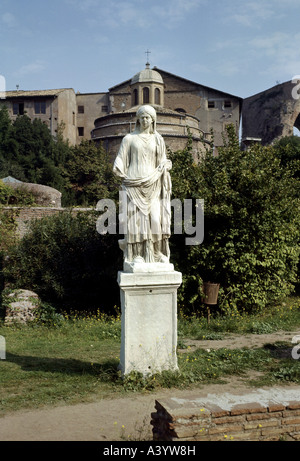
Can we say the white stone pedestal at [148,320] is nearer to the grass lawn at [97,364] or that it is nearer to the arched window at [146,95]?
the grass lawn at [97,364]

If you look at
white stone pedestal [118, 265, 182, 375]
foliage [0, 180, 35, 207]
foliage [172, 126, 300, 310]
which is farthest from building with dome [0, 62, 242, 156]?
white stone pedestal [118, 265, 182, 375]

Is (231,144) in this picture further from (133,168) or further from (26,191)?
(26,191)

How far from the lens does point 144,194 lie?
5.68m

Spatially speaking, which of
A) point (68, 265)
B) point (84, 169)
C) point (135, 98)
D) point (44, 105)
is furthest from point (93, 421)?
point (44, 105)

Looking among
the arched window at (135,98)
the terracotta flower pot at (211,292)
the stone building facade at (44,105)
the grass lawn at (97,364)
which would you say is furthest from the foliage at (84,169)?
the grass lawn at (97,364)

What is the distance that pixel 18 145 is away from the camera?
36719 millimetres

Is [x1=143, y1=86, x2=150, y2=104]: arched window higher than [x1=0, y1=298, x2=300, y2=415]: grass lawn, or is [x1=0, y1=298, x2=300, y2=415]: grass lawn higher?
[x1=143, y1=86, x2=150, y2=104]: arched window

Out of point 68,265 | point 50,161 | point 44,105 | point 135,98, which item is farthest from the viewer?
point 44,105

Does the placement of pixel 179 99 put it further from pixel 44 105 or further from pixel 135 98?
pixel 44 105

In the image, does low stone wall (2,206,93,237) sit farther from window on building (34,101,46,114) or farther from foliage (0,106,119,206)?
window on building (34,101,46,114)

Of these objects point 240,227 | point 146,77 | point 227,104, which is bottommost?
point 240,227

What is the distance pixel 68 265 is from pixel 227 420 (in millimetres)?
9507

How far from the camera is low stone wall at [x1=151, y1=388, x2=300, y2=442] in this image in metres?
3.65

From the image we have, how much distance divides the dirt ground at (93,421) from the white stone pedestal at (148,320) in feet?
1.41
